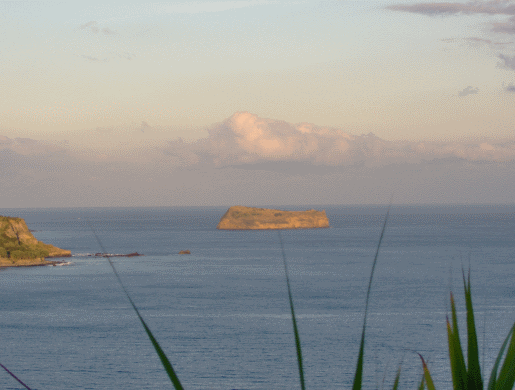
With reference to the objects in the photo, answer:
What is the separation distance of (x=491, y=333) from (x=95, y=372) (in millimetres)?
38486

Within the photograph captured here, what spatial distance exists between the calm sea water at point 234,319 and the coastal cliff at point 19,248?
7.31 metres

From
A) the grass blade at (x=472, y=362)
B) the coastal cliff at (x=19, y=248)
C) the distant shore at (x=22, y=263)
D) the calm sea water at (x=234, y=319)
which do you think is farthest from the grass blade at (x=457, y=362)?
the distant shore at (x=22, y=263)

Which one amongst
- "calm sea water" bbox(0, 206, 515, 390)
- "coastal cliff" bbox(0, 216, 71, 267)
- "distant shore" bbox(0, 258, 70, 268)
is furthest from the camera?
"distant shore" bbox(0, 258, 70, 268)

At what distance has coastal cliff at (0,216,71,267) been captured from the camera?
11694cm

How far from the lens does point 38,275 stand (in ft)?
357

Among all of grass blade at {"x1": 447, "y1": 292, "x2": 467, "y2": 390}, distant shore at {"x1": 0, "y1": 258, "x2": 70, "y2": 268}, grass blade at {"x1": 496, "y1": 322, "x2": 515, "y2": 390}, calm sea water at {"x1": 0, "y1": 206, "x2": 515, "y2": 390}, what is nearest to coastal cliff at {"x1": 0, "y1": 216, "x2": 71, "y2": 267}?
distant shore at {"x1": 0, "y1": 258, "x2": 70, "y2": 268}

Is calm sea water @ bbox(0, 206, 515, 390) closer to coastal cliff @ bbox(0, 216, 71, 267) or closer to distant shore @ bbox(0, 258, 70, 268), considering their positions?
distant shore @ bbox(0, 258, 70, 268)

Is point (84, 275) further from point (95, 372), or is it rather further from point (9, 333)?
point (95, 372)

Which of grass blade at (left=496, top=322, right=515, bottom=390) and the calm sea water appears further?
the calm sea water

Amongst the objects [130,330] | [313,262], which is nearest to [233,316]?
[130,330]

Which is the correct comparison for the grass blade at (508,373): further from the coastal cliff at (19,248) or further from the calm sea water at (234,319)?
the coastal cliff at (19,248)

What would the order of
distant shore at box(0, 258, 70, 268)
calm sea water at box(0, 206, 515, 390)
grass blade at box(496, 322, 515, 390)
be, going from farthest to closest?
distant shore at box(0, 258, 70, 268)
calm sea water at box(0, 206, 515, 390)
grass blade at box(496, 322, 515, 390)

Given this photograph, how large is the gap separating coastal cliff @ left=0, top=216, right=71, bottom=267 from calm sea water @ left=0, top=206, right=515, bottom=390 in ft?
24.0

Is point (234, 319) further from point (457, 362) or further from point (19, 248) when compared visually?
point (457, 362)
